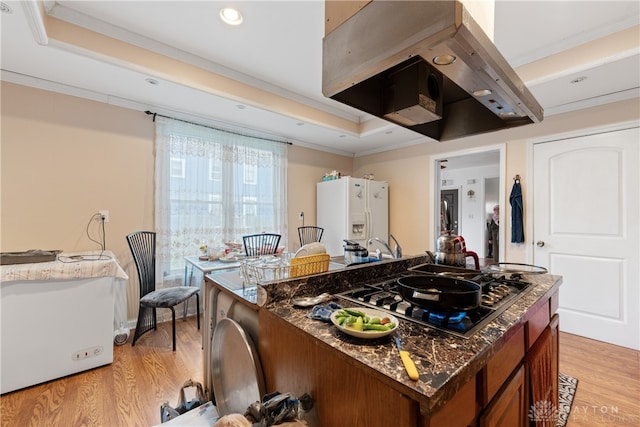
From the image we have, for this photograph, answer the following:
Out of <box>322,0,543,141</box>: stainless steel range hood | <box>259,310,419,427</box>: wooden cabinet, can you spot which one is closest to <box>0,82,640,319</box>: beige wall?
<box>322,0,543,141</box>: stainless steel range hood

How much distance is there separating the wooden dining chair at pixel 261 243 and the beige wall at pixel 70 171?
3.47ft

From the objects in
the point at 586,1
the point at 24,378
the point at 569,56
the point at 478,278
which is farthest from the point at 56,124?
the point at 569,56

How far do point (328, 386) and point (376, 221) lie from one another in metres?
3.61

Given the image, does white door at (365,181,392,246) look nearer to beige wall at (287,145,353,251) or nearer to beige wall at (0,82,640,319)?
beige wall at (287,145,353,251)

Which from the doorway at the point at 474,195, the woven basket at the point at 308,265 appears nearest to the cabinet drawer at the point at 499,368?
the woven basket at the point at 308,265

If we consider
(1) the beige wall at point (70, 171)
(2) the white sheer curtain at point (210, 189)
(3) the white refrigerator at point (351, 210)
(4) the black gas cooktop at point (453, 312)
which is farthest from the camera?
(3) the white refrigerator at point (351, 210)

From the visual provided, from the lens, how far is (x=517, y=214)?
3.00m

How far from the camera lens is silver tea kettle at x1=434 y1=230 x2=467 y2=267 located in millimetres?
1529

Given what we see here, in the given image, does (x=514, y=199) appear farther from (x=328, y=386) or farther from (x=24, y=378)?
(x=24, y=378)

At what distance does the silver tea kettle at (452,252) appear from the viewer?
1529mm

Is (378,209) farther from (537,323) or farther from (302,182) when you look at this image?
(537,323)

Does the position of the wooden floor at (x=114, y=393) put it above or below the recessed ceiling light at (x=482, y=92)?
below

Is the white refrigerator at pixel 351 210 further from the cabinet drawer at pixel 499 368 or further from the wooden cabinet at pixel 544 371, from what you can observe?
the cabinet drawer at pixel 499 368

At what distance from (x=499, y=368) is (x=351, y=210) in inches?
122
